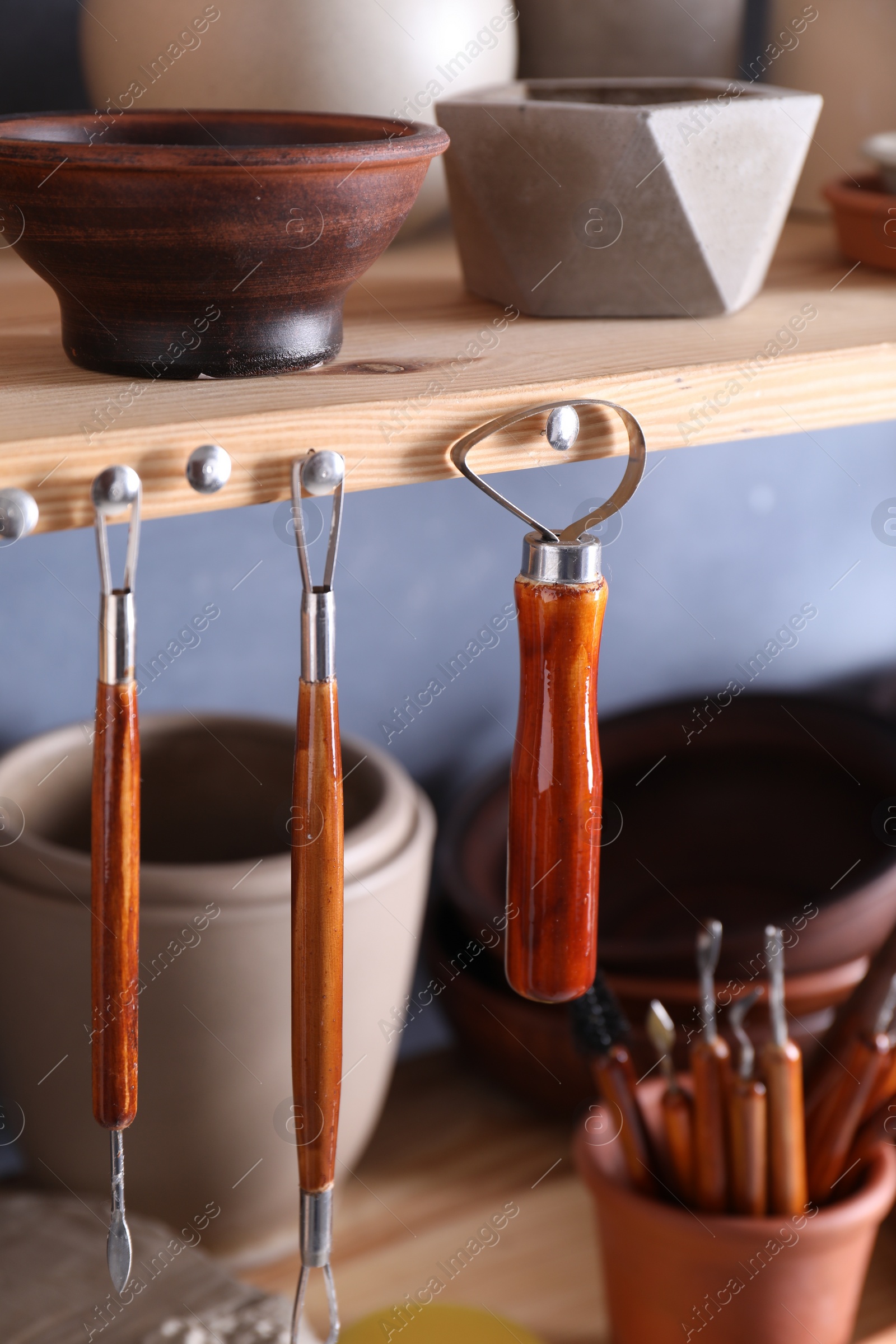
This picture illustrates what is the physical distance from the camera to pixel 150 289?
11.2 inches

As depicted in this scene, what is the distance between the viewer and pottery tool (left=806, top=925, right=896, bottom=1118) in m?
0.50

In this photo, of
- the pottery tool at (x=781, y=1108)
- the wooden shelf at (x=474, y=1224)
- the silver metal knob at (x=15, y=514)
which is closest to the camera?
the silver metal knob at (x=15, y=514)

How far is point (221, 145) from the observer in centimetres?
35

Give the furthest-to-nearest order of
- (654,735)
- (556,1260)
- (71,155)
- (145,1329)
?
(654,735) < (556,1260) < (145,1329) < (71,155)

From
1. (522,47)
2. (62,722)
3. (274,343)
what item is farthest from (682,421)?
(62,722)

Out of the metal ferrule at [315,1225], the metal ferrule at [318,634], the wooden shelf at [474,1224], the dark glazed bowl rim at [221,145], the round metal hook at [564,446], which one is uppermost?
the dark glazed bowl rim at [221,145]

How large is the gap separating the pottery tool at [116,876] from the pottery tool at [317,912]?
1.6 inches

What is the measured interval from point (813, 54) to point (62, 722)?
1.57 feet

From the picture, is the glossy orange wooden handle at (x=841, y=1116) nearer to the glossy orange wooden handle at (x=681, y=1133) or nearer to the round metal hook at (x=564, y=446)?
the glossy orange wooden handle at (x=681, y=1133)

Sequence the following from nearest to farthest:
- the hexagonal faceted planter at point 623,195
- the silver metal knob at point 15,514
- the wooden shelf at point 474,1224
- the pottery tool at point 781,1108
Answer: the silver metal knob at point 15,514 < the hexagonal faceted planter at point 623,195 < the pottery tool at point 781,1108 < the wooden shelf at point 474,1224

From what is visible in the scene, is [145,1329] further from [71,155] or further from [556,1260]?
[71,155]

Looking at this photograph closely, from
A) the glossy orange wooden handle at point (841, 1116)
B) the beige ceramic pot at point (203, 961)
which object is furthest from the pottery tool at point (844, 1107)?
the beige ceramic pot at point (203, 961)

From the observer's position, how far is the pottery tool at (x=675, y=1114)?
0.50 meters

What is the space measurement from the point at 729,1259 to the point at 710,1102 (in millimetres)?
60
